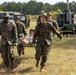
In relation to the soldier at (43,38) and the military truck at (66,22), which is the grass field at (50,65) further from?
the military truck at (66,22)

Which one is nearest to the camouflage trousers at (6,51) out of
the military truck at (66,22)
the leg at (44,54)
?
the leg at (44,54)

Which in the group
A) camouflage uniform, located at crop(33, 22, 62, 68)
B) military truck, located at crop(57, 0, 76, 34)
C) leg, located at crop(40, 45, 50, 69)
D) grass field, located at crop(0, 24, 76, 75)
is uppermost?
camouflage uniform, located at crop(33, 22, 62, 68)

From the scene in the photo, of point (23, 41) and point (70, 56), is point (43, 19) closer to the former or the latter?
point (23, 41)

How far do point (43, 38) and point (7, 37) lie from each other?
1.10 meters

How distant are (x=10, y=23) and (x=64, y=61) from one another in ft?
10.7

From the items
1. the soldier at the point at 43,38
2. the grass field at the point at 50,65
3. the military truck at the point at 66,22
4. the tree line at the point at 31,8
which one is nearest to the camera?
the soldier at the point at 43,38

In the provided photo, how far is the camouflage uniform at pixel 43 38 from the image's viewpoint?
9938mm

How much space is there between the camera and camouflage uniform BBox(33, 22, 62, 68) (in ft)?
32.6

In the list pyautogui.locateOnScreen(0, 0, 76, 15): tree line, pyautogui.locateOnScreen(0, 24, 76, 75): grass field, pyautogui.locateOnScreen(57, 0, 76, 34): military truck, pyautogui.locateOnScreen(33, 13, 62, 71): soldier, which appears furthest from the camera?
pyautogui.locateOnScreen(0, 0, 76, 15): tree line

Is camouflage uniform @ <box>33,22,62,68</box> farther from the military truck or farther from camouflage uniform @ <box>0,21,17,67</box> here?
the military truck

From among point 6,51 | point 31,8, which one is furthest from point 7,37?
point 31,8

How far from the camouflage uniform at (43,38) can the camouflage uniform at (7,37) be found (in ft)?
2.30

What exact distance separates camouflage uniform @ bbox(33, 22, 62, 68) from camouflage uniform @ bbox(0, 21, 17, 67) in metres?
0.70

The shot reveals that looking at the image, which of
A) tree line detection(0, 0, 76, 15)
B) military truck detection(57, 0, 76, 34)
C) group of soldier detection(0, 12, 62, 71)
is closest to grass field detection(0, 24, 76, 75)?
group of soldier detection(0, 12, 62, 71)
